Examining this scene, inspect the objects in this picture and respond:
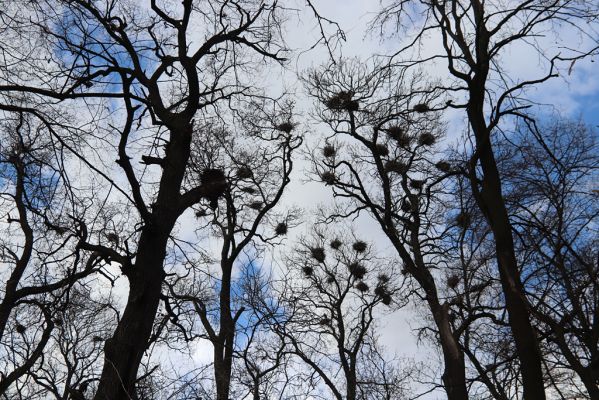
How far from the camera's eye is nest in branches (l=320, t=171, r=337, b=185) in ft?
35.3

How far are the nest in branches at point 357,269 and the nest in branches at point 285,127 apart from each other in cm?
471

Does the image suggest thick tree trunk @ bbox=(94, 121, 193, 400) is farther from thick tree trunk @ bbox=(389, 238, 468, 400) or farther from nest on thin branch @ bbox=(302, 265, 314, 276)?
nest on thin branch @ bbox=(302, 265, 314, 276)

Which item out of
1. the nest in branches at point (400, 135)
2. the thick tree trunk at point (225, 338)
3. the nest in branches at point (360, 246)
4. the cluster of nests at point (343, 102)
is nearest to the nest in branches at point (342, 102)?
the cluster of nests at point (343, 102)

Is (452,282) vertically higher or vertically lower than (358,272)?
lower

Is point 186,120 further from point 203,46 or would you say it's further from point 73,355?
point 73,355

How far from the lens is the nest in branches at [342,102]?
9781 millimetres

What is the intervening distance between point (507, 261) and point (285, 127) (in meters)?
8.61

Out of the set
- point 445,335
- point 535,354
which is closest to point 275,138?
point 445,335

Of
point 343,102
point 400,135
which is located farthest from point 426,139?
point 343,102

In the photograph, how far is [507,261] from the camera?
10.4ft

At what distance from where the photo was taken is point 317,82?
10086 millimetres

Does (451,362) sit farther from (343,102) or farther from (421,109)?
(343,102)

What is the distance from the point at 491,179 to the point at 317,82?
23.0 ft

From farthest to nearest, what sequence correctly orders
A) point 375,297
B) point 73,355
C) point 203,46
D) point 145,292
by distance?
point 375,297 < point 73,355 < point 203,46 < point 145,292
